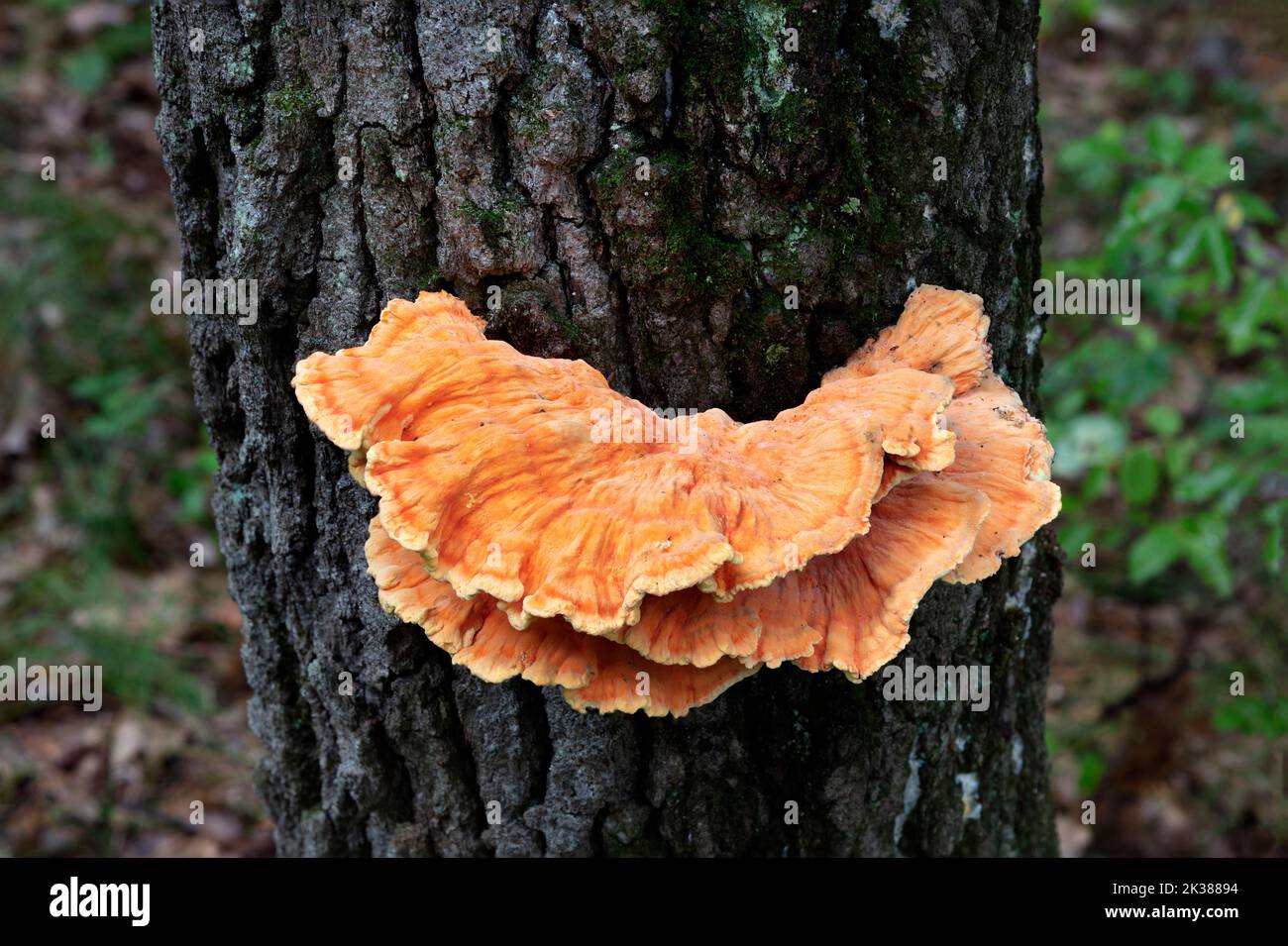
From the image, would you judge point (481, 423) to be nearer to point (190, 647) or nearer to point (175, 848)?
point (175, 848)

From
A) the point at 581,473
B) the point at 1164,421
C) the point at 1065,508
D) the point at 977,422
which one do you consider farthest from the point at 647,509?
the point at 1065,508

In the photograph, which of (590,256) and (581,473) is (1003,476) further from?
(590,256)

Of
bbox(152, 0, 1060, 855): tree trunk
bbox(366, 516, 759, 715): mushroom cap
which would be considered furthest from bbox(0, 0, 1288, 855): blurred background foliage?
bbox(366, 516, 759, 715): mushroom cap

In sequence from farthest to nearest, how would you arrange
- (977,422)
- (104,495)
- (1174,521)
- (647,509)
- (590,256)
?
(104,495) < (1174,521) < (590,256) < (977,422) < (647,509)

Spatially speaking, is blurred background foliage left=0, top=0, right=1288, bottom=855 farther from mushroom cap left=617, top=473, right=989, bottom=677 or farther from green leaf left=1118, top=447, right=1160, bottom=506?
mushroom cap left=617, top=473, right=989, bottom=677

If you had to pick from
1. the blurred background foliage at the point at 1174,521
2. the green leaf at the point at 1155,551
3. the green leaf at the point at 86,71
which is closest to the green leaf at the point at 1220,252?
the blurred background foliage at the point at 1174,521

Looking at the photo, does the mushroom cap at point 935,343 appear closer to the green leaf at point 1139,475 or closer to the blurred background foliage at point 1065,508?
the blurred background foliage at point 1065,508

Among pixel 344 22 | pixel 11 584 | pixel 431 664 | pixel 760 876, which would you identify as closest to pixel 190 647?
pixel 11 584
